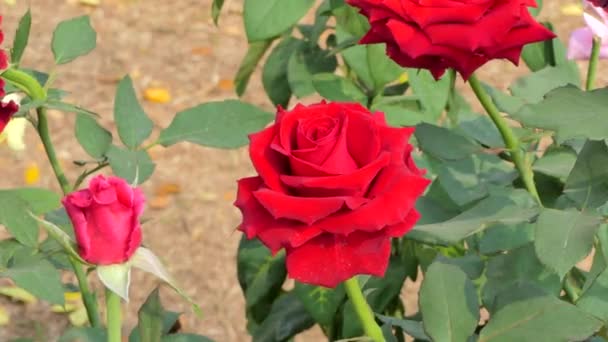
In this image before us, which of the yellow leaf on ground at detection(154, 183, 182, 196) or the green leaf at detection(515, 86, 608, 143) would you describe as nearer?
the green leaf at detection(515, 86, 608, 143)

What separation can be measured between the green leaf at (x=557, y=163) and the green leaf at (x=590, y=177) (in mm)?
213

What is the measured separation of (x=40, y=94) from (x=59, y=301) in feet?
0.80

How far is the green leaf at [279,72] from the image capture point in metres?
1.77

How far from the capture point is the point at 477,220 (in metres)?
0.92

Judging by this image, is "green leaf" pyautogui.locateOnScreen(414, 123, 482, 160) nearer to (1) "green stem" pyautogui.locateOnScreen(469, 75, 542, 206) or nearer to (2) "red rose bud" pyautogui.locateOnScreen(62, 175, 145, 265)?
(1) "green stem" pyautogui.locateOnScreen(469, 75, 542, 206)

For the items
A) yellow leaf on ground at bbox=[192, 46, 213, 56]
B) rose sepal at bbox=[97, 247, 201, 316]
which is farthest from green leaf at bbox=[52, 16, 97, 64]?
yellow leaf on ground at bbox=[192, 46, 213, 56]

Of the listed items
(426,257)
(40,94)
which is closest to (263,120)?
(40,94)

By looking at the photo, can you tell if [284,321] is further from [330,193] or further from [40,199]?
[330,193]

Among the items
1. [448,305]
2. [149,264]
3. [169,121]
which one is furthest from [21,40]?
[169,121]

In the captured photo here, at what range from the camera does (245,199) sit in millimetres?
802

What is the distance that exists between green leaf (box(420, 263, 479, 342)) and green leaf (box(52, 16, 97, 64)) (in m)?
0.53

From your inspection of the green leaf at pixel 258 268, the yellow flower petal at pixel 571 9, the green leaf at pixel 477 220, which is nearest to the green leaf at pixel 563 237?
the green leaf at pixel 477 220

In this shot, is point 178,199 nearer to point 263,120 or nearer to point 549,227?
point 263,120

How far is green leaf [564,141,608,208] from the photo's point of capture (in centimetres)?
95
